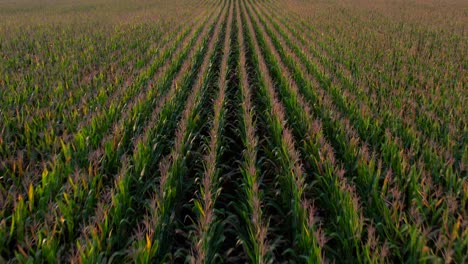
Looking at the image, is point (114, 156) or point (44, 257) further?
point (114, 156)

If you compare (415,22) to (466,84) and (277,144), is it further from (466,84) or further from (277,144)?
(277,144)

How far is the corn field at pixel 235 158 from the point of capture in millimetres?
2609

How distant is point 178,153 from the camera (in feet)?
12.8

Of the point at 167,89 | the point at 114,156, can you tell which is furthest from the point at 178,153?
the point at 167,89

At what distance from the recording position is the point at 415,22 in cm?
1577

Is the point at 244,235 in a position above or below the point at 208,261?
below

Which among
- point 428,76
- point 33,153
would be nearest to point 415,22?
point 428,76

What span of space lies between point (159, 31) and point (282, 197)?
12.8 m

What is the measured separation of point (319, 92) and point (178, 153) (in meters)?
3.19

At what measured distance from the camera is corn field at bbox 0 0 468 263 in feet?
8.56

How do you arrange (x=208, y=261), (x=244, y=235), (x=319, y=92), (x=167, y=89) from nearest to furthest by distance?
(x=208, y=261), (x=244, y=235), (x=319, y=92), (x=167, y=89)

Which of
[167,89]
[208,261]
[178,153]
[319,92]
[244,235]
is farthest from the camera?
[167,89]

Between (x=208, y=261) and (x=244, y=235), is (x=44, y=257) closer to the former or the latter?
(x=208, y=261)

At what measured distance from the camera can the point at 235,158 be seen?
4.59 meters
